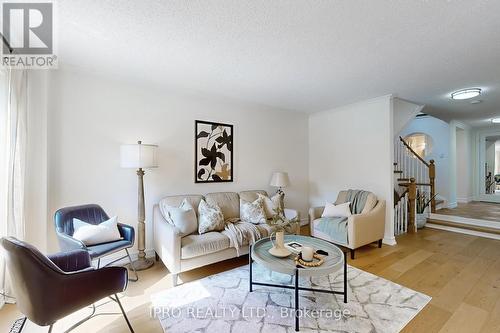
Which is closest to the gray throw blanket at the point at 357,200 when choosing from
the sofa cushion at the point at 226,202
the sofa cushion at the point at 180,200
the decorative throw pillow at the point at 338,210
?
the decorative throw pillow at the point at 338,210

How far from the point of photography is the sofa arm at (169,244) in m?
2.34

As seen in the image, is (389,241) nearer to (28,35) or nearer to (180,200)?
(180,200)

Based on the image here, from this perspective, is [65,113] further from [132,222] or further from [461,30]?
[461,30]

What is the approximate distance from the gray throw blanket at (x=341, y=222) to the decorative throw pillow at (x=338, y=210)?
10 centimetres

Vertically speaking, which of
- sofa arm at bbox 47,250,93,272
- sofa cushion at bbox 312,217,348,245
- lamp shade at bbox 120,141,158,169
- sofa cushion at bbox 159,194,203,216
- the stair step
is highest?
lamp shade at bbox 120,141,158,169

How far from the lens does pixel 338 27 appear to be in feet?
6.09

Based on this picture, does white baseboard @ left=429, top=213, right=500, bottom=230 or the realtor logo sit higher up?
the realtor logo

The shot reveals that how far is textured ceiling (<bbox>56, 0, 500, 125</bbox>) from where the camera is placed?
1.65 metres

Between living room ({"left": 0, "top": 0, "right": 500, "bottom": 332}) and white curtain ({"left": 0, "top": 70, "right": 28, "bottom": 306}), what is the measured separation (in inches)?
0.5

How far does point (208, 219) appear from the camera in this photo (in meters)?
2.81

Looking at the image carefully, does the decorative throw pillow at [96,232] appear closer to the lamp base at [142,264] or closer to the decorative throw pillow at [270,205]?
the lamp base at [142,264]

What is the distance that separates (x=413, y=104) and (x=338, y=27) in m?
3.23

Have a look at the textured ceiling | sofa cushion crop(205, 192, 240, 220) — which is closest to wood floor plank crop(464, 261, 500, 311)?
the textured ceiling

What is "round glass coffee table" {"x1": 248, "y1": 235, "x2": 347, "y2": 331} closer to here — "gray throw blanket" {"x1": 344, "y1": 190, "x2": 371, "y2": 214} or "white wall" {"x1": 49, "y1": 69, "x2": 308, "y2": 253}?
"gray throw blanket" {"x1": 344, "y1": 190, "x2": 371, "y2": 214}
